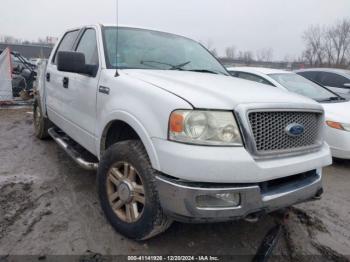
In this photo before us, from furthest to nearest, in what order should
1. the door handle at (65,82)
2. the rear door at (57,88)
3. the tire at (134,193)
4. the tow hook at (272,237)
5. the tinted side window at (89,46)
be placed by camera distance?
the rear door at (57,88) < the door handle at (65,82) < the tinted side window at (89,46) < the tow hook at (272,237) < the tire at (134,193)

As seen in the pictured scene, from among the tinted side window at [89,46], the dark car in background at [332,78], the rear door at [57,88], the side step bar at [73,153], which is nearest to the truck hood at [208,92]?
the tinted side window at [89,46]

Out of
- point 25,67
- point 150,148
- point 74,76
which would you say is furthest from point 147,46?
point 25,67

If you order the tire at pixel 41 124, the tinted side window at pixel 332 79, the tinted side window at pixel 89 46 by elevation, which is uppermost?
the tinted side window at pixel 89 46

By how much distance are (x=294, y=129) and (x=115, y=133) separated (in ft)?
5.14

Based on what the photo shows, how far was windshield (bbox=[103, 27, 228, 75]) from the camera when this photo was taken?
3.28 meters

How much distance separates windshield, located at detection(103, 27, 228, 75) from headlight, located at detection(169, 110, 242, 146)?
1.25 meters

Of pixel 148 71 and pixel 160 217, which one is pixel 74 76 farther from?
pixel 160 217

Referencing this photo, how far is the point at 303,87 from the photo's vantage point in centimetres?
605

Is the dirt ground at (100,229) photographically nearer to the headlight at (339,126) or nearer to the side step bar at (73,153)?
the side step bar at (73,153)

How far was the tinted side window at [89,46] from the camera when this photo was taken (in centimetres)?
348

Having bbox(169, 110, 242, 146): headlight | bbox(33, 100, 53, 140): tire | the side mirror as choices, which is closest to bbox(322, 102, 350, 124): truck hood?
bbox(169, 110, 242, 146): headlight

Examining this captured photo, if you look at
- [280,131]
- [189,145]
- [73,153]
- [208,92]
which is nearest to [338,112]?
[280,131]

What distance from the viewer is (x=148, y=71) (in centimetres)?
305

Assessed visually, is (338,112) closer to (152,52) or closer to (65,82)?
(152,52)
